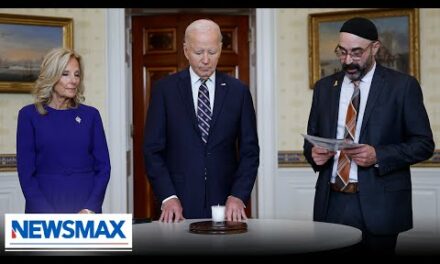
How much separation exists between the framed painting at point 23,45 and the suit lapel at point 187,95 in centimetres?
257

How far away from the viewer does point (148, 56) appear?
657 cm

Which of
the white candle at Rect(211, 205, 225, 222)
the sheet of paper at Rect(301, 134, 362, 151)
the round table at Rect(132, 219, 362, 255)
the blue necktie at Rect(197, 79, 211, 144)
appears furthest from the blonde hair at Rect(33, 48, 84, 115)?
the sheet of paper at Rect(301, 134, 362, 151)

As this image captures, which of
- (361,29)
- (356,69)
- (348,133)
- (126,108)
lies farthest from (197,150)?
(126,108)

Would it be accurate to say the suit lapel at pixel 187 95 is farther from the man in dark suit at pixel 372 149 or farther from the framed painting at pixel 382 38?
the framed painting at pixel 382 38

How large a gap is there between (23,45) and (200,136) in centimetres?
279

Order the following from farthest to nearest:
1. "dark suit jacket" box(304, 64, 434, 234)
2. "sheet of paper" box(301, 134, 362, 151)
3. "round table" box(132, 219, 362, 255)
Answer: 1. "dark suit jacket" box(304, 64, 434, 234)
2. "sheet of paper" box(301, 134, 362, 151)
3. "round table" box(132, 219, 362, 255)

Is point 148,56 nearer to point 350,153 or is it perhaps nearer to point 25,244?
point 350,153

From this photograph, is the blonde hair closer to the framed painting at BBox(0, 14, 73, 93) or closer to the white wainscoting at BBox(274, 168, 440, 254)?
the framed painting at BBox(0, 14, 73, 93)

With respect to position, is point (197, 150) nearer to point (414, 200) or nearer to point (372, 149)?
point (372, 149)

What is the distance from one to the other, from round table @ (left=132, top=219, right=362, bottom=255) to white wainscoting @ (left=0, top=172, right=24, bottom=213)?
9.94 ft

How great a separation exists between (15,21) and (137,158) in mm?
1640

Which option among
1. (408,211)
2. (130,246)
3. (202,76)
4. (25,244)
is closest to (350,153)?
(408,211)

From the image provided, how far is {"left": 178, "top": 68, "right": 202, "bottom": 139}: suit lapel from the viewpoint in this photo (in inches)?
133

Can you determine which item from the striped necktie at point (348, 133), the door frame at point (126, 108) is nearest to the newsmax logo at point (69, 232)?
the striped necktie at point (348, 133)
